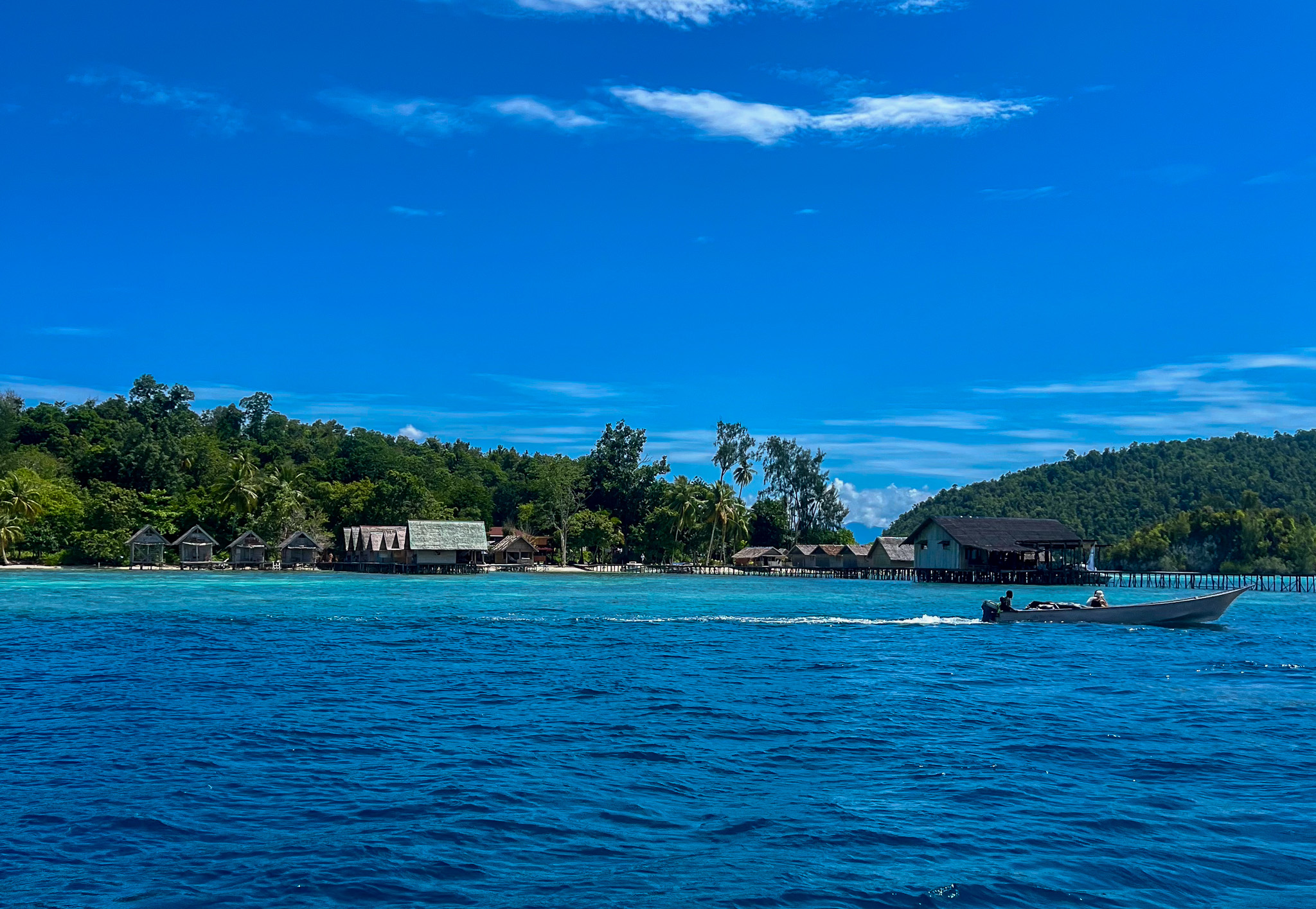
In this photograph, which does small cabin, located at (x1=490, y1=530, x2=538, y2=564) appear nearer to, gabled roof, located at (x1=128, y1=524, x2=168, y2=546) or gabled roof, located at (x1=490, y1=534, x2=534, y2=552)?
gabled roof, located at (x1=490, y1=534, x2=534, y2=552)

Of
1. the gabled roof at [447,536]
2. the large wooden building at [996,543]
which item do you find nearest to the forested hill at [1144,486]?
the large wooden building at [996,543]

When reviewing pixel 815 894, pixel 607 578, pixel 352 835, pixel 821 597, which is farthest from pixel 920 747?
pixel 607 578

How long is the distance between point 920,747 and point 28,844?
9.83 m

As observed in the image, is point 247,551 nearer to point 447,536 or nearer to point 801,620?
point 447,536

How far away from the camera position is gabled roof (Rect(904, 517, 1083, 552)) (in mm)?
59781

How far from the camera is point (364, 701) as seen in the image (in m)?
16.1

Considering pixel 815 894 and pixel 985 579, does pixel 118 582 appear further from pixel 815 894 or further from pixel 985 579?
pixel 815 894

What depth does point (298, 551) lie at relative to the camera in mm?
73688

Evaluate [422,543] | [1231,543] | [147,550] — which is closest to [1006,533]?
[1231,543]

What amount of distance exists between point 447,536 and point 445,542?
0.51 meters

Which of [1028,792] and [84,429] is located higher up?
[84,429]

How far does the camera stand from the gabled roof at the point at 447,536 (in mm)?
72688

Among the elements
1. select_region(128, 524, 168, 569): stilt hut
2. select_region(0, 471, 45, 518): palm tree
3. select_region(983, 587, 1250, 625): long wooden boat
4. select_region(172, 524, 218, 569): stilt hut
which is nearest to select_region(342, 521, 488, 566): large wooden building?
select_region(172, 524, 218, 569): stilt hut

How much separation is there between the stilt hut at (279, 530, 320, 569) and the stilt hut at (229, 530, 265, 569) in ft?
4.91
